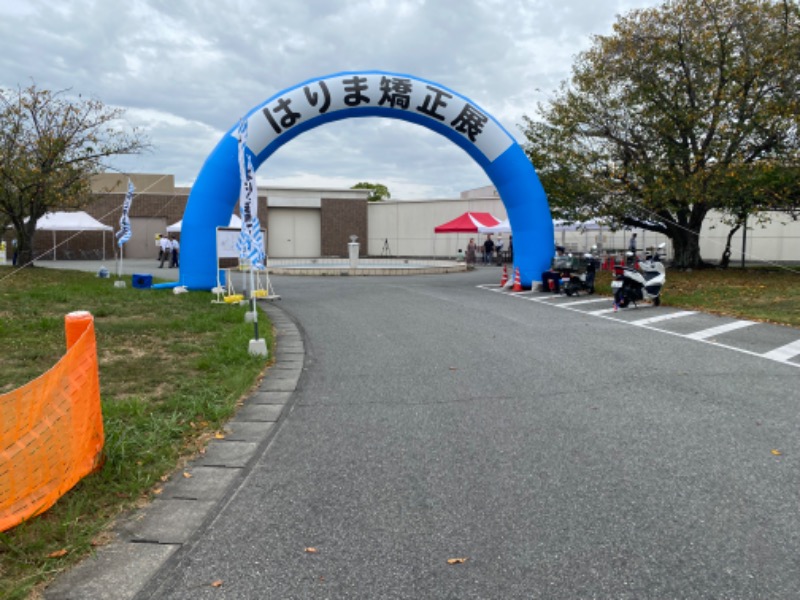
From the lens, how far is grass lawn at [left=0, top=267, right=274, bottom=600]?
3.04 meters

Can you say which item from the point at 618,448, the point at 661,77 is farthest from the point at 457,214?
the point at 618,448

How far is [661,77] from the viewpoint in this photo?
19188mm

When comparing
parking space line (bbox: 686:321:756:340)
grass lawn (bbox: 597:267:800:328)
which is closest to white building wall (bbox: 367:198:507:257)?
grass lawn (bbox: 597:267:800:328)

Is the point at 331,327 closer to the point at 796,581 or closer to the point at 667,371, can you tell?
the point at 667,371

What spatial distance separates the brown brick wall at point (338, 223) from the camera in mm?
42656

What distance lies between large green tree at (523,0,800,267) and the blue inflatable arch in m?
3.38

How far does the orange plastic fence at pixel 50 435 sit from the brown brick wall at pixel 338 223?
3883 centimetres

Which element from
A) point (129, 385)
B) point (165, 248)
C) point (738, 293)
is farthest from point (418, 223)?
point (129, 385)

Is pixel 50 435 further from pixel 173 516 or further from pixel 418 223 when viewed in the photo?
pixel 418 223

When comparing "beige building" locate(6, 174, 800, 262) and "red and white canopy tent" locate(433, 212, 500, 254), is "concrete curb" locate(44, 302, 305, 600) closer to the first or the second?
"red and white canopy tent" locate(433, 212, 500, 254)

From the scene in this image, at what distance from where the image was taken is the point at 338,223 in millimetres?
42781

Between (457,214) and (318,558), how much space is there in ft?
126

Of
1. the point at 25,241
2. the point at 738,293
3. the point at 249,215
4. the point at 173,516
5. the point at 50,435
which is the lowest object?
the point at 173,516

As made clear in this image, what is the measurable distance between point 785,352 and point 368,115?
457 inches
